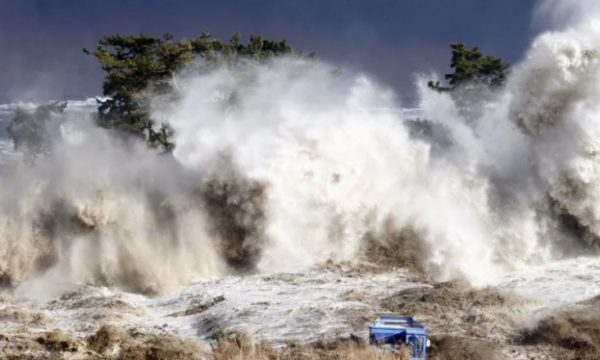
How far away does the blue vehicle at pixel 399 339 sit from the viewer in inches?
597

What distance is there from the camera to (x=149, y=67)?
39.8 metres

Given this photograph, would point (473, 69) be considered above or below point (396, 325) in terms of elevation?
above

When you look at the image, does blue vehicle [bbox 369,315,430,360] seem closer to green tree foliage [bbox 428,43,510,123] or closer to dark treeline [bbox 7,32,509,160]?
dark treeline [bbox 7,32,509,160]

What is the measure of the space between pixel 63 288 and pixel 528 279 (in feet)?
42.8

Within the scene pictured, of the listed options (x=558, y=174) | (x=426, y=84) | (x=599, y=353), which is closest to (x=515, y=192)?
(x=558, y=174)

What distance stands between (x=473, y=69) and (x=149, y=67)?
2027 cm

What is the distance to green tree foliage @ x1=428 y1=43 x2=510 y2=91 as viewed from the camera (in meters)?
50.2

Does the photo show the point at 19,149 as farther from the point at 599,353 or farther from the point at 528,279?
the point at 599,353

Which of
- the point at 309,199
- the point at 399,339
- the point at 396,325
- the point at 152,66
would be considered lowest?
the point at 399,339

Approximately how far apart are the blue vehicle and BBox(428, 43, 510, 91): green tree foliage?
1433 inches

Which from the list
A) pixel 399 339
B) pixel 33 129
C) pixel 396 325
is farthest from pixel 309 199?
pixel 33 129

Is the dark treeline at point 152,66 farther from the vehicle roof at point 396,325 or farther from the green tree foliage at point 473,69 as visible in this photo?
the vehicle roof at point 396,325

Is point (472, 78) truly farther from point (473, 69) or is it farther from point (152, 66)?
point (152, 66)

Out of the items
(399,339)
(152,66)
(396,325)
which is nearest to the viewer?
(399,339)
